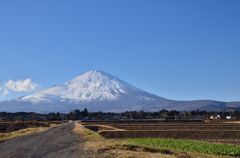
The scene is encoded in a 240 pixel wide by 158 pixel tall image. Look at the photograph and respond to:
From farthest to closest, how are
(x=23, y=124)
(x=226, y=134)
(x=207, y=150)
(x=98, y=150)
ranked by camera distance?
1. (x=23, y=124)
2. (x=226, y=134)
3. (x=207, y=150)
4. (x=98, y=150)

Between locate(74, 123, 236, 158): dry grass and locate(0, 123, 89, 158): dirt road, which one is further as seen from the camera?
locate(0, 123, 89, 158): dirt road

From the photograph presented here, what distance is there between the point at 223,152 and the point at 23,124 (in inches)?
4020

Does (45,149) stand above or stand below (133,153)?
below

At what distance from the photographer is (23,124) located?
134 m

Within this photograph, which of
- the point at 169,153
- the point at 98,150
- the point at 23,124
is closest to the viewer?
the point at 169,153

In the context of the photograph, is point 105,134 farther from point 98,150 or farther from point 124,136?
point 98,150

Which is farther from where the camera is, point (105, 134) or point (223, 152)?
point (105, 134)

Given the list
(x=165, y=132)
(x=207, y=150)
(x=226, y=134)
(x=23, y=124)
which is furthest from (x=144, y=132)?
(x=23, y=124)

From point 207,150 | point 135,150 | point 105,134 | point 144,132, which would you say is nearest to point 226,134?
point 144,132

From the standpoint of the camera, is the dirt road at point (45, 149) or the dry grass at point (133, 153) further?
the dirt road at point (45, 149)

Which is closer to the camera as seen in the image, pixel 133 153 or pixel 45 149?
pixel 133 153

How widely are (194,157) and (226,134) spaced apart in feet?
129

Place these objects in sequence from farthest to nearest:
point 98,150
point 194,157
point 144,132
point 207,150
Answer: point 144,132 → point 207,150 → point 98,150 → point 194,157

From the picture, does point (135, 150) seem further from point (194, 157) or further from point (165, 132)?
point (165, 132)
